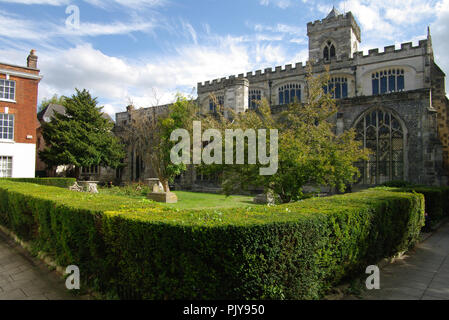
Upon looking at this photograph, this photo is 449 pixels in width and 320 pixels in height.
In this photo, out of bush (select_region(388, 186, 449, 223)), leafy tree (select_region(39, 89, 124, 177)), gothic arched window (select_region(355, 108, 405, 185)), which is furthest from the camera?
leafy tree (select_region(39, 89, 124, 177))

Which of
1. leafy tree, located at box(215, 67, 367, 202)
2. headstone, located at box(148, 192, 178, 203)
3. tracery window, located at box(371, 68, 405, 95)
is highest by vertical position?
tracery window, located at box(371, 68, 405, 95)

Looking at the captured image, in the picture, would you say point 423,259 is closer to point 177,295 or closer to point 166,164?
point 177,295

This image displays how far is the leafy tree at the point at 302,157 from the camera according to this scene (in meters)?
8.30

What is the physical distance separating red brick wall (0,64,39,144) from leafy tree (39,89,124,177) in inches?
122

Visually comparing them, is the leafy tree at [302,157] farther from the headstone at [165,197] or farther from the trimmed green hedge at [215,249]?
the headstone at [165,197]

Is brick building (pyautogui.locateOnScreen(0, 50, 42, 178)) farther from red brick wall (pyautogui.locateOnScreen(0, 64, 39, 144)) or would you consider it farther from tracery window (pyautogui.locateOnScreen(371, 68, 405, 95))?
tracery window (pyautogui.locateOnScreen(371, 68, 405, 95))

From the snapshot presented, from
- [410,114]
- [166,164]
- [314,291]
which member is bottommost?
[314,291]

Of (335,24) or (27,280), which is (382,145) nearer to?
(335,24)

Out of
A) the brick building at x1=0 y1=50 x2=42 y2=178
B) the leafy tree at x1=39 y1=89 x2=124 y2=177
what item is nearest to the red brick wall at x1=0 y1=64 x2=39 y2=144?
the brick building at x1=0 y1=50 x2=42 y2=178

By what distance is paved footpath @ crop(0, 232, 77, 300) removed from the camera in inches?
195

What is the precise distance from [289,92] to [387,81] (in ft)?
31.4
